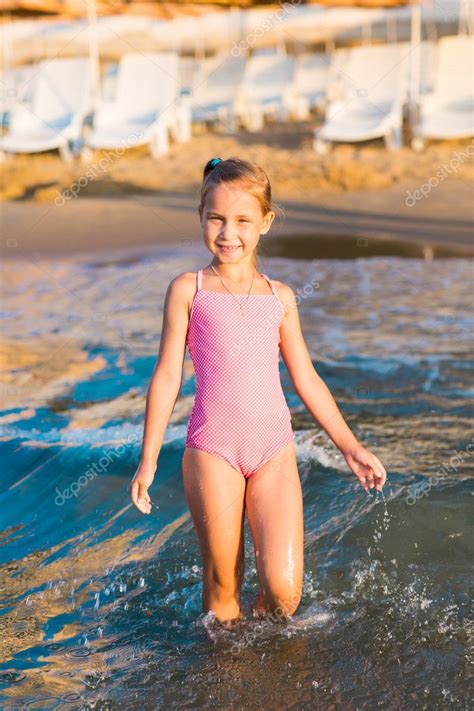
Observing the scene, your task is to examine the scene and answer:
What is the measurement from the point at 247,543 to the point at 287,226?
7.33 metres

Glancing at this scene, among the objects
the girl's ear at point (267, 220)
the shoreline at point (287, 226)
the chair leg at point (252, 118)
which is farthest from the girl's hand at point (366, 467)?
the chair leg at point (252, 118)

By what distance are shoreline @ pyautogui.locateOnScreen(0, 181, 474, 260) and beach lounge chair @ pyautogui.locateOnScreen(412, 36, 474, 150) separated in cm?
175

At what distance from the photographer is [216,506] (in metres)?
3.04

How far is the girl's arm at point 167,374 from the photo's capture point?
9.90 ft

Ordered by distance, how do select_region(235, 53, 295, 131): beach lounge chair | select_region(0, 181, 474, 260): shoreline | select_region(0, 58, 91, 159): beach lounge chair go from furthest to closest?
select_region(235, 53, 295, 131): beach lounge chair, select_region(0, 58, 91, 159): beach lounge chair, select_region(0, 181, 474, 260): shoreline

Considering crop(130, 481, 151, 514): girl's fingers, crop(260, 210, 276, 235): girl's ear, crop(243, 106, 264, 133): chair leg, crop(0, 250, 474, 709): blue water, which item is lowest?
crop(0, 250, 474, 709): blue water

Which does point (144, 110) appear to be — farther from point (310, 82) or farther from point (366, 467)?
point (366, 467)

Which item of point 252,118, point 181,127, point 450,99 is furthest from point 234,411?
point 252,118

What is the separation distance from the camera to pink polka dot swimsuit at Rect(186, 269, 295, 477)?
3.09 m

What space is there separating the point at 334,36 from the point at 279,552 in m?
20.0

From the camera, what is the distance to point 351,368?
19.9 feet

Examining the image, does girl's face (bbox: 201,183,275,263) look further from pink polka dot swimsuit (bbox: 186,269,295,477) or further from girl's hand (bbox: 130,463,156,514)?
girl's hand (bbox: 130,463,156,514)

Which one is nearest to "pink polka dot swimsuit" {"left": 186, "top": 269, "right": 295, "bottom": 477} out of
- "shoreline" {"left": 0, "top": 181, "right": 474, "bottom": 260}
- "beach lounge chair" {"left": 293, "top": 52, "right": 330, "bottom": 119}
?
"shoreline" {"left": 0, "top": 181, "right": 474, "bottom": 260}

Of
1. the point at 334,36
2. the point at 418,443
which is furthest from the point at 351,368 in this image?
the point at 334,36
